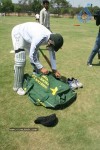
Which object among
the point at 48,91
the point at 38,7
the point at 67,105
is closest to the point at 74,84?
the point at 67,105

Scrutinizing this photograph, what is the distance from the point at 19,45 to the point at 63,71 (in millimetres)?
3203

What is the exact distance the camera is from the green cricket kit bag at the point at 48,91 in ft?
20.3

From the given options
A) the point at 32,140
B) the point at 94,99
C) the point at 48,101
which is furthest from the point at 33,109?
the point at 94,99

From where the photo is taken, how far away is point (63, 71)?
935 cm

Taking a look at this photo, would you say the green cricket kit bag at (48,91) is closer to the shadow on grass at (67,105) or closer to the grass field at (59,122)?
the shadow on grass at (67,105)

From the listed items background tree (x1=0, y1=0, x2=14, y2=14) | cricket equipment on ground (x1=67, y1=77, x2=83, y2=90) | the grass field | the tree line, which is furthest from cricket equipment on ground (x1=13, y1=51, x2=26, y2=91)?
background tree (x1=0, y1=0, x2=14, y2=14)

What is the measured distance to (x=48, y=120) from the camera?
5.59 metres

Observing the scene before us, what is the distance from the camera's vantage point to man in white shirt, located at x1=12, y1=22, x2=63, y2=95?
5996mm

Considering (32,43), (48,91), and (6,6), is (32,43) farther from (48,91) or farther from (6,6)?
(6,6)

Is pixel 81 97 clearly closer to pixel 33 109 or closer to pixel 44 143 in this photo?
pixel 33 109

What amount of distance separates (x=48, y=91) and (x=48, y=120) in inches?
37.1

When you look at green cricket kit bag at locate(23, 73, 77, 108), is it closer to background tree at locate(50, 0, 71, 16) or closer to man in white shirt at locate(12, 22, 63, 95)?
man in white shirt at locate(12, 22, 63, 95)

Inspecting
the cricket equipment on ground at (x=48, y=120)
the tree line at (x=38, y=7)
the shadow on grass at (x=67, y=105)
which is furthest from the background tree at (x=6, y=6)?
the cricket equipment on ground at (x=48, y=120)

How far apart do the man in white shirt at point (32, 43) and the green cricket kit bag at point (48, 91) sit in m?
0.23
